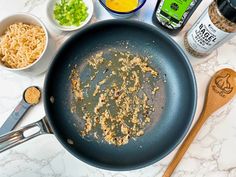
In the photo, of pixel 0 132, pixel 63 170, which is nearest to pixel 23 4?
pixel 0 132

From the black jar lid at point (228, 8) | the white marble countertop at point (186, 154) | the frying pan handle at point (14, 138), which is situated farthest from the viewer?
the white marble countertop at point (186, 154)

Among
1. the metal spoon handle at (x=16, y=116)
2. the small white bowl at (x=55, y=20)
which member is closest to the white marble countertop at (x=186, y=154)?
the metal spoon handle at (x=16, y=116)

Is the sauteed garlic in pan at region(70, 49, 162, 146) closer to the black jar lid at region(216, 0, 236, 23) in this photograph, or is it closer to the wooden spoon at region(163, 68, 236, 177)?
the wooden spoon at region(163, 68, 236, 177)

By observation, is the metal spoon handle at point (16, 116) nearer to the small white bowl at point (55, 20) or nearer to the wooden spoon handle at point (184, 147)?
the small white bowl at point (55, 20)

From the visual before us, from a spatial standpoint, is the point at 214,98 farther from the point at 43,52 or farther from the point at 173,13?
the point at 43,52

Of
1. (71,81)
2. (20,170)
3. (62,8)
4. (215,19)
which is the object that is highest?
(215,19)

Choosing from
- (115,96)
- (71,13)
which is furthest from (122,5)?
(115,96)

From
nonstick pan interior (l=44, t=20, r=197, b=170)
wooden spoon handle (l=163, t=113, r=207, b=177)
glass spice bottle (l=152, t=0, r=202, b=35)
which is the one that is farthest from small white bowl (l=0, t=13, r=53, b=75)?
wooden spoon handle (l=163, t=113, r=207, b=177)

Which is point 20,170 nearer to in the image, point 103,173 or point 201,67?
point 103,173
